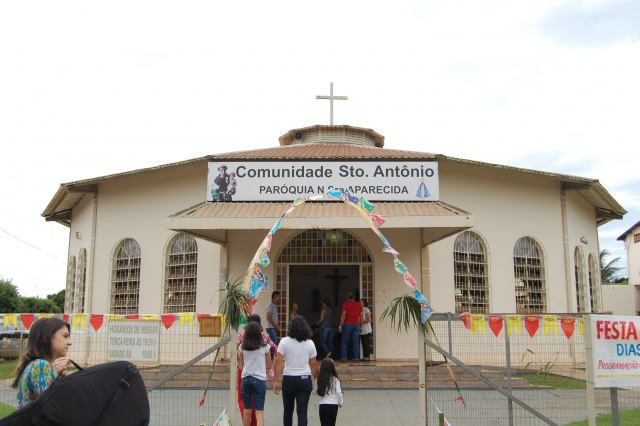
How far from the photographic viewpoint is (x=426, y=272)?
1418 cm

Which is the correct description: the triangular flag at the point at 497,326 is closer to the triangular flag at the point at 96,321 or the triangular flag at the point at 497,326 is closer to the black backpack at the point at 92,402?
the triangular flag at the point at 96,321

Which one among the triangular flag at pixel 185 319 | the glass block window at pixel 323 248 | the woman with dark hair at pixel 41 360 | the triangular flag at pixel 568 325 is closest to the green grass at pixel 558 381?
the triangular flag at pixel 568 325

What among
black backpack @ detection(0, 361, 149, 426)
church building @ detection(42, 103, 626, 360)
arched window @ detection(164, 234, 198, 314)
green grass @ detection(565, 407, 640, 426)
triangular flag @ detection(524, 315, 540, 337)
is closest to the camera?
black backpack @ detection(0, 361, 149, 426)

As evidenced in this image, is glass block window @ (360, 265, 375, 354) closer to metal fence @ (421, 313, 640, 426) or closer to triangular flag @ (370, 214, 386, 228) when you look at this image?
metal fence @ (421, 313, 640, 426)

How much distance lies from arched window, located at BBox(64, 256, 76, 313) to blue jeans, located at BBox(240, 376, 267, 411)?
1294 centimetres

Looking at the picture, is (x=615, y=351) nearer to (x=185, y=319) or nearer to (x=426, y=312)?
(x=426, y=312)

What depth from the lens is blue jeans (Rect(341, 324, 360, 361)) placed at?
13.0 metres

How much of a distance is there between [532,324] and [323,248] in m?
6.48

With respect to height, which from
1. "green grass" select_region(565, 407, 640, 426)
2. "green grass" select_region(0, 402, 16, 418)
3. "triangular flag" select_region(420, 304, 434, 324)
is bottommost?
"green grass" select_region(565, 407, 640, 426)

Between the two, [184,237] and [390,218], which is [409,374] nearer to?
[390,218]

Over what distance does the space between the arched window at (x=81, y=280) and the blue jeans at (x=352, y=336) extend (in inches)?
341

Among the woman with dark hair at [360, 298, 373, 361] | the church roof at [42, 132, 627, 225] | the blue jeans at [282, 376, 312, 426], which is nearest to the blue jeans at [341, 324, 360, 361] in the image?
the woman with dark hair at [360, 298, 373, 361]

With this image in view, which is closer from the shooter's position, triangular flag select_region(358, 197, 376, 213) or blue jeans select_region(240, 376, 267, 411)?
blue jeans select_region(240, 376, 267, 411)

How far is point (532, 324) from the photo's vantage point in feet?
29.7
